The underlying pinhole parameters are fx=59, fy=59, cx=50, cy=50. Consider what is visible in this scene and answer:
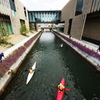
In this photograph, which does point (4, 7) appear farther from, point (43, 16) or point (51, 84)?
point (43, 16)

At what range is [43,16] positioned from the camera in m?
38.3

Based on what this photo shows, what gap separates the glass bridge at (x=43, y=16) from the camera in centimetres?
3746

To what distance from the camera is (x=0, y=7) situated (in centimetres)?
1364

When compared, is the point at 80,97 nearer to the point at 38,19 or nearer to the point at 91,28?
the point at 91,28

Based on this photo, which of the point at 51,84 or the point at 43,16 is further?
the point at 43,16

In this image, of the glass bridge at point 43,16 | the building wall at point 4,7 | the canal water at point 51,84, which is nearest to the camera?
the canal water at point 51,84

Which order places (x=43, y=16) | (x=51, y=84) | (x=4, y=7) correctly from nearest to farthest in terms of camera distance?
(x=51, y=84)
(x=4, y=7)
(x=43, y=16)

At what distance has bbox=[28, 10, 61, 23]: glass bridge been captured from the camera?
37.5 meters

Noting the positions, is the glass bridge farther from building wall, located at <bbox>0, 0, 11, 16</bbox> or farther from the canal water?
the canal water

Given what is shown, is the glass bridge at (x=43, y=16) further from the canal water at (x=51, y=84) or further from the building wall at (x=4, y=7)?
the canal water at (x=51, y=84)

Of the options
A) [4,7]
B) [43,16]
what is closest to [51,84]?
[4,7]

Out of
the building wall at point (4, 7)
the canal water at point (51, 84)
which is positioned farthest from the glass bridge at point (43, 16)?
the canal water at point (51, 84)

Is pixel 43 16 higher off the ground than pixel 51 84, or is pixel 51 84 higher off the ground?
pixel 43 16

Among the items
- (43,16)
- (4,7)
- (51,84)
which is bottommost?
(51,84)
